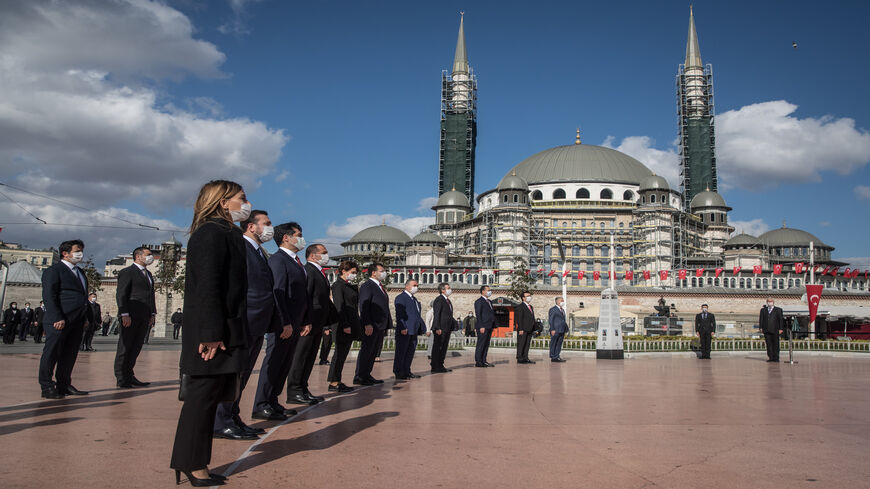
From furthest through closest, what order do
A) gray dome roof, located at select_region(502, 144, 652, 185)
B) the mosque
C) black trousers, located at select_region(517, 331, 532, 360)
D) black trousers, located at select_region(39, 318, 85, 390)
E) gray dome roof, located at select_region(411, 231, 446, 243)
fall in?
gray dome roof, located at select_region(502, 144, 652, 185)
gray dome roof, located at select_region(411, 231, 446, 243)
the mosque
black trousers, located at select_region(517, 331, 532, 360)
black trousers, located at select_region(39, 318, 85, 390)

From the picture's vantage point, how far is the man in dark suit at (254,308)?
499 cm

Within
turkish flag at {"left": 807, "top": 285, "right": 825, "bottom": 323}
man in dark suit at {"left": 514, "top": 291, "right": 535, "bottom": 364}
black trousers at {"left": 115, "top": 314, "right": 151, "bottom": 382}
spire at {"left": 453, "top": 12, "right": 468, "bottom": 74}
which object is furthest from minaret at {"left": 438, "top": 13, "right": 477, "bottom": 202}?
black trousers at {"left": 115, "top": 314, "right": 151, "bottom": 382}

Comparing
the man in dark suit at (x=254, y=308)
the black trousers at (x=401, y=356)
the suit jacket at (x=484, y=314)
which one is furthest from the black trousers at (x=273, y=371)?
the suit jacket at (x=484, y=314)

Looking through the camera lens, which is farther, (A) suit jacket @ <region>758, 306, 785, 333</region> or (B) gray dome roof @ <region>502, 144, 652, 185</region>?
(B) gray dome roof @ <region>502, 144, 652, 185</region>

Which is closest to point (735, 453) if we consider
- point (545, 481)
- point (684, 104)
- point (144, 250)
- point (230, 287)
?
point (545, 481)

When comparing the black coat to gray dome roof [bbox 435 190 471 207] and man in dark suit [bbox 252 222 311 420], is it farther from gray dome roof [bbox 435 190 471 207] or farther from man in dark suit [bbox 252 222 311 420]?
gray dome roof [bbox 435 190 471 207]

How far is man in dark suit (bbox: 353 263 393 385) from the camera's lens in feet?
30.1

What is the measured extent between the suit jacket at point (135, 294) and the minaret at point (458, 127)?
2651 inches

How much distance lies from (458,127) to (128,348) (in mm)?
70147

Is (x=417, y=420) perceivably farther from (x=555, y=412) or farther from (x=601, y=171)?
(x=601, y=171)

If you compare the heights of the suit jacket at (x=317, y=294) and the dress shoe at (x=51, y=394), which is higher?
the suit jacket at (x=317, y=294)

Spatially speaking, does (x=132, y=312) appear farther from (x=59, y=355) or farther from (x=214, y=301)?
(x=214, y=301)

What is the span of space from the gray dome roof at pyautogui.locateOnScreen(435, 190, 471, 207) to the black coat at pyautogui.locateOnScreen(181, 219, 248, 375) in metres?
69.6

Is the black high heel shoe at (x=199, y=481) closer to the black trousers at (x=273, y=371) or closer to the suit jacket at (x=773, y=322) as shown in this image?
the black trousers at (x=273, y=371)
